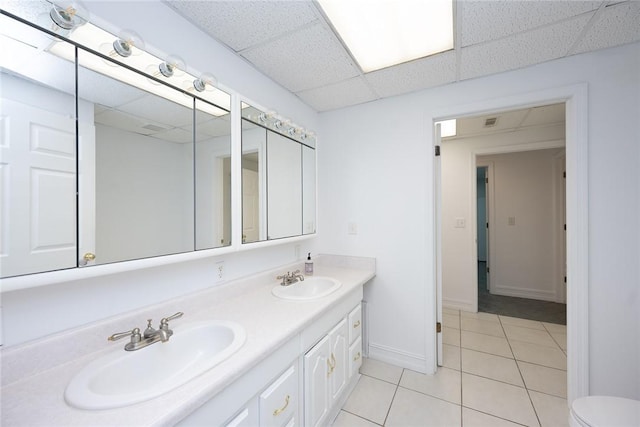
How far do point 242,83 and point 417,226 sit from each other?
1.68 m

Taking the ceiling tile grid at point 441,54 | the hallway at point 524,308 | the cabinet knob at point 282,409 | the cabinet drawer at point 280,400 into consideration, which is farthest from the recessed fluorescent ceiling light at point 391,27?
the hallway at point 524,308

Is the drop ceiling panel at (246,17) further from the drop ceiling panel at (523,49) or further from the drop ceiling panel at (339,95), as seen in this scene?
the drop ceiling panel at (523,49)

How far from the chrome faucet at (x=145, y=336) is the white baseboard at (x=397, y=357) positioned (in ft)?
5.92

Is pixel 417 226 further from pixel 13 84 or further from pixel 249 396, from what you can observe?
pixel 13 84

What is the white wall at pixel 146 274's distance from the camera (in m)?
0.84

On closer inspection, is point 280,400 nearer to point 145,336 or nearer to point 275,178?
point 145,336

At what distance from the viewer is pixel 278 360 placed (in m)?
1.07

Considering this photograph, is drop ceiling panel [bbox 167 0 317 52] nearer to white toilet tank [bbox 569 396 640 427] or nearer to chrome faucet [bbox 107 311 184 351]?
chrome faucet [bbox 107 311 184 351]

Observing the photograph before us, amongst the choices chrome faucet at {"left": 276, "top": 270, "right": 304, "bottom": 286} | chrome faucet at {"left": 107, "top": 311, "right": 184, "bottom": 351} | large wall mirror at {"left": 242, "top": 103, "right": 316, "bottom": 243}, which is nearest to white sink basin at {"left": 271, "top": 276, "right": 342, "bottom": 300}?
chrome faucet at {"left": 276, "top": 270, "right": 304, "bottom": 286}

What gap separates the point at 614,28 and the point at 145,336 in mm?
2792

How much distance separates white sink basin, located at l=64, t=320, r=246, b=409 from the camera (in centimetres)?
70

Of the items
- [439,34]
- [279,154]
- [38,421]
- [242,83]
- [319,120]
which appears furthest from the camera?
[319,120]

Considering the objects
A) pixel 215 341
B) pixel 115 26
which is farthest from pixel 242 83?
pixel 215 341

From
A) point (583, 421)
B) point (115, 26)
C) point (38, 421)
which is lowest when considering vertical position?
point (583, 421)
